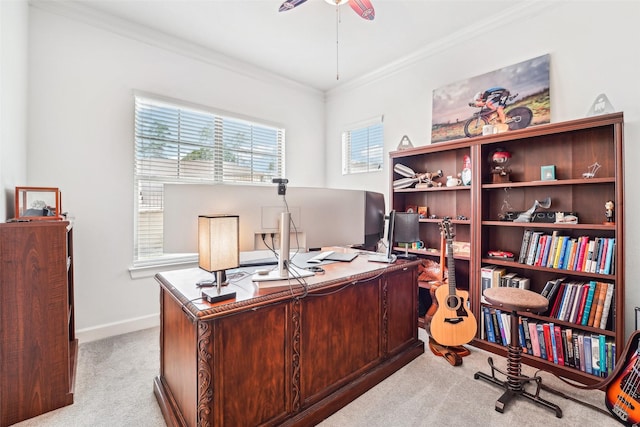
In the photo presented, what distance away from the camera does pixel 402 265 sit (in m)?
2.14

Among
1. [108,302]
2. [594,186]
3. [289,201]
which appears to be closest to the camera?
[289,201]

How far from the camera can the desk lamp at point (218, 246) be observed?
4.18 ft

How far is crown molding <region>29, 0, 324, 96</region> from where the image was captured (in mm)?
2467

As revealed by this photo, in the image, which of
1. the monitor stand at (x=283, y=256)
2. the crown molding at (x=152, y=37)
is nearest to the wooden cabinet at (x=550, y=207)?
the monitor stand at (x=283, y=256)

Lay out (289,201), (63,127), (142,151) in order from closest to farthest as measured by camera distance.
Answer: (289,201) < (63,127) < (142,151)

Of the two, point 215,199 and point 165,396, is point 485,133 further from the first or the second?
point 165,396

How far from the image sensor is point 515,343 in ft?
6.02

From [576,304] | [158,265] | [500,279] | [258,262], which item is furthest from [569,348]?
[158,265]

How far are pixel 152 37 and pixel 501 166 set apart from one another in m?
3.61

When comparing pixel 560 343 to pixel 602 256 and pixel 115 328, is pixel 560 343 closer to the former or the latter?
pixel 602 256

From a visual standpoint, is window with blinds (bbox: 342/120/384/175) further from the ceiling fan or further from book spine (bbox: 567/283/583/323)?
book spine (bbox: 567/283/583/323)

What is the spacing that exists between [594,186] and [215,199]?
2674 millimetres

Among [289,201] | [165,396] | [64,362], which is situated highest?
[289,201]

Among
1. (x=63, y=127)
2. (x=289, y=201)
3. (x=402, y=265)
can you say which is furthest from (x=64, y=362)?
(x=402, y=265)
